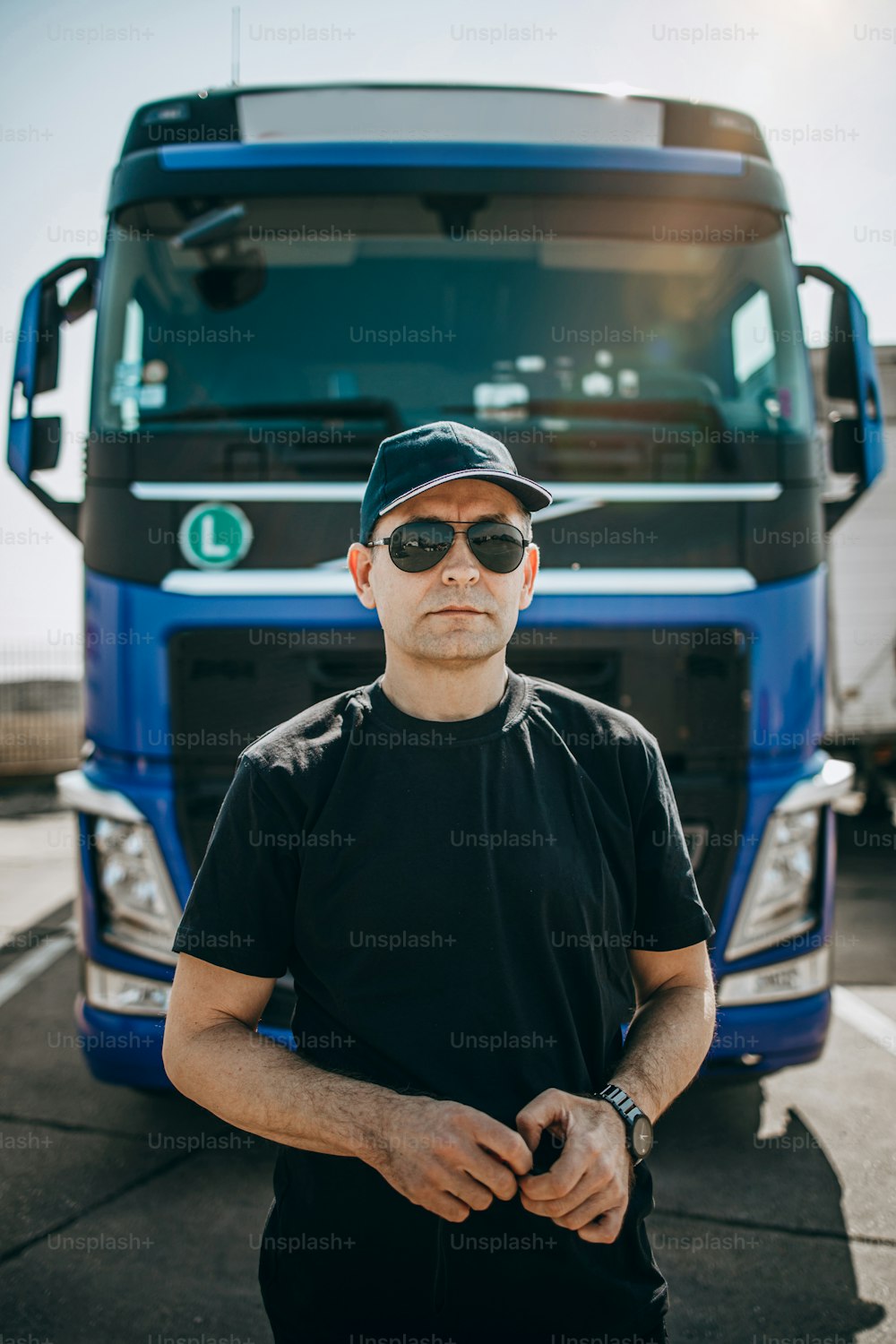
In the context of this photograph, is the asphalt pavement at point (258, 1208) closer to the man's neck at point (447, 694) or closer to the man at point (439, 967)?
the man at point (439, 967)

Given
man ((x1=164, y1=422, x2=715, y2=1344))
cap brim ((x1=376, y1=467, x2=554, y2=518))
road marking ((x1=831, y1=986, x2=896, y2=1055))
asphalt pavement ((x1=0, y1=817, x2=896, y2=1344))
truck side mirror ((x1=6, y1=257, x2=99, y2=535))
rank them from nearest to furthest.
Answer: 1. man ((x1=164, y1=422, x2=715, y2=1344))
2. cap brim ((x1=376, y1=467, x2=554, y2=518))
3. asphalt pavement ((x1=0, y1=817, x2=896, y2=1344))
4. truck side mirror ((x1=6, y1=257, x2=99, y2=535))
5. road marking ((x1=831, y1=986, x2=896, y2=1055))

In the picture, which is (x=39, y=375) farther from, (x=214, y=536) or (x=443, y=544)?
(x=443, y=544)

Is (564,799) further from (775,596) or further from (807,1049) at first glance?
(807,1049)

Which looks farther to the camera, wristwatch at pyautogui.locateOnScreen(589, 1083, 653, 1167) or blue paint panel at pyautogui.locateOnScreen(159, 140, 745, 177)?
blue paint panel at pyautogui.locateOnScreen(159, 140, 745, 177)

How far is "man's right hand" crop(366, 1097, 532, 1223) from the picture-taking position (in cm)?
140

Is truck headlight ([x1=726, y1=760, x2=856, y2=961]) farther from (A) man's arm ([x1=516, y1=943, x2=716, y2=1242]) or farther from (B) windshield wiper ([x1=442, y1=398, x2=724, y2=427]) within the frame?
(A) man's arm ([x1=516, y1=943, x2=716, y2=1242])

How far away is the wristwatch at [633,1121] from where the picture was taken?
A: 155cm

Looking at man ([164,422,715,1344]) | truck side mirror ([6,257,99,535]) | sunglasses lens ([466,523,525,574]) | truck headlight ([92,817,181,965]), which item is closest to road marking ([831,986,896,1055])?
truck headlight ([92,817,181,965])

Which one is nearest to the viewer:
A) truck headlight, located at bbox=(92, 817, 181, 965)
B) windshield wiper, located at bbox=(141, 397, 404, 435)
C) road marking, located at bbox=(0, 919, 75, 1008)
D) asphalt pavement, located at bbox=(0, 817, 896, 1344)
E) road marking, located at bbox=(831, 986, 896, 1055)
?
asphalt pavement, located at bbox=(0, 817, 896, 1344)

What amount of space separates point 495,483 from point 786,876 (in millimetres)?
2071

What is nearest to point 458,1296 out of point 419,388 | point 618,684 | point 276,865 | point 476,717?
point 276,865

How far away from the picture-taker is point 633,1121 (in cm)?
156

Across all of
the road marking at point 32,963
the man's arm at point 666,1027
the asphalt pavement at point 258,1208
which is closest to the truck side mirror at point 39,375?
the asphalt pavement at point 258,1208

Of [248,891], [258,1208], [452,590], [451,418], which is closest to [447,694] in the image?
[452,590]
